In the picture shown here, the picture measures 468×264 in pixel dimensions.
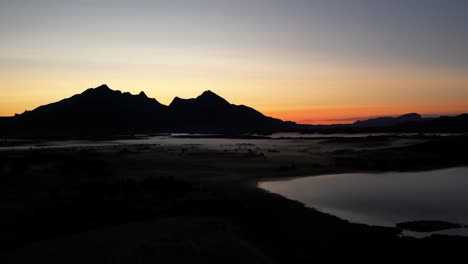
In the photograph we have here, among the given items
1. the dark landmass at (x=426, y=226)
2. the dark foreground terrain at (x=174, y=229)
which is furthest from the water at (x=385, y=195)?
the dark foreground terrain at (x=174, y=229)

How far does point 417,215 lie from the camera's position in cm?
1905

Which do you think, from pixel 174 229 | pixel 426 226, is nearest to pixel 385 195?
pixel 426 226

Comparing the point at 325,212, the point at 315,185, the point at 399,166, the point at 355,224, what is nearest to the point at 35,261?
the point at 355,224

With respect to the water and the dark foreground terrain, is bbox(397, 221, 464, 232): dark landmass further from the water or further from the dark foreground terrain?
the dark foreground terrain

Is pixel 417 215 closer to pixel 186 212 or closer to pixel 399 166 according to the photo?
pixel 186 212

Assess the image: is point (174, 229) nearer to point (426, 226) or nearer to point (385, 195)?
point (426, 226)

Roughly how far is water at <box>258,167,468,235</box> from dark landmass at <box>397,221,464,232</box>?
1.91 feet

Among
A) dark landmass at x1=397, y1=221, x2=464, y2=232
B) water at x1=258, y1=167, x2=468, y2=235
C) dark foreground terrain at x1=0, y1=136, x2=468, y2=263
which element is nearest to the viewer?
dark foreground terrain at x1=0, y1=136, x2=468, y2=263

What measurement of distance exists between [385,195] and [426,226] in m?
8.14

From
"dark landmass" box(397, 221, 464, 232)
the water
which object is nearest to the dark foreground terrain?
"dark landmass" box(397, 221, 464, 232)

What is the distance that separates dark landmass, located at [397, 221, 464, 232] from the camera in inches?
644

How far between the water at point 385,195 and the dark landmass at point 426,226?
0.58m

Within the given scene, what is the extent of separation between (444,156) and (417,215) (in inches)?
1267

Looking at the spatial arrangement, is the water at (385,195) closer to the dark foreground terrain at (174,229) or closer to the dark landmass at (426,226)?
the dark landmass at (426,226)
